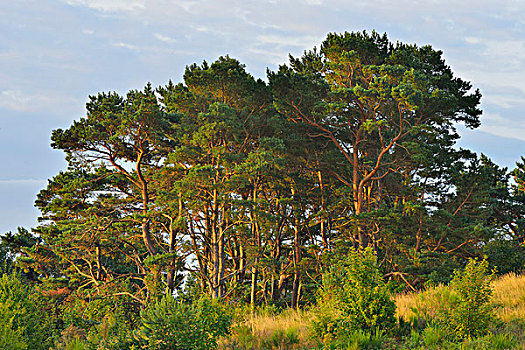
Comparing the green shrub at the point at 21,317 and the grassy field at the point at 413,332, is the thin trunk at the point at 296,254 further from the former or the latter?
the green shrub at the point at 21,317

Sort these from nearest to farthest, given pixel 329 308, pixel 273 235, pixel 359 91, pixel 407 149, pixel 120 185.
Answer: pixel 329 308 < pixel 359 91 < pixel 407 149 < pixel 273 235 < pixel 120 185

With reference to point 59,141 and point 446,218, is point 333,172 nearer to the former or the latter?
point 446,218

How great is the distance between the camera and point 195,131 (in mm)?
24688

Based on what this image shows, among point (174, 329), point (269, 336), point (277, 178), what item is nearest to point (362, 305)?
point (269, 336)

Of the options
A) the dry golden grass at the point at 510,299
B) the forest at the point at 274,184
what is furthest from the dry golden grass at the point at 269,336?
the forest at the point at 274,184

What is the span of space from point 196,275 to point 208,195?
13.9 feet

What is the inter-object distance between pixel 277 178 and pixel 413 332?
16189 mm

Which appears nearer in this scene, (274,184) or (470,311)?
(470,311)

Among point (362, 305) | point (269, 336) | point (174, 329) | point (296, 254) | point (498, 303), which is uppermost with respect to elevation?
point (296, 254)

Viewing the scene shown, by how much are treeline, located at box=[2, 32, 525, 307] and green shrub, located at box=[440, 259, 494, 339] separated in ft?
41.2

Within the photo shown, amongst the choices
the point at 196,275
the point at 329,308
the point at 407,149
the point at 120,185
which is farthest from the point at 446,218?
the point at 120,185

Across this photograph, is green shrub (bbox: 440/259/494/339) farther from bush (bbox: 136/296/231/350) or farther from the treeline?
the treeline

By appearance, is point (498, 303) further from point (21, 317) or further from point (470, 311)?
point (21, 317)

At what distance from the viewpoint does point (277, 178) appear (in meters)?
25.5
